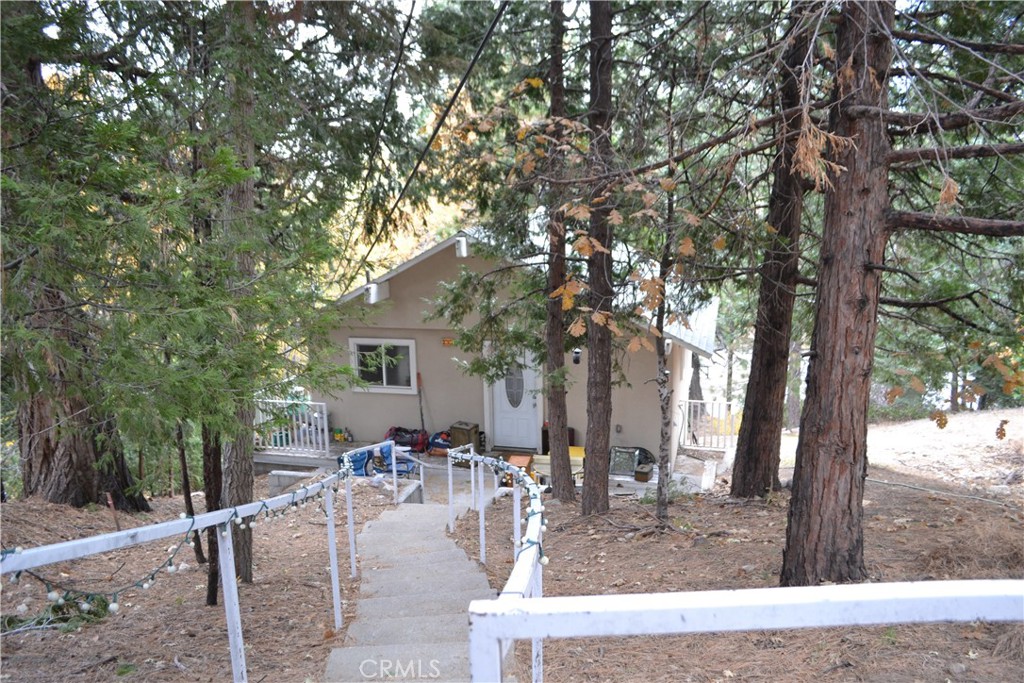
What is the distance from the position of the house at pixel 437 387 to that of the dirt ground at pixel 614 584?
143 inches

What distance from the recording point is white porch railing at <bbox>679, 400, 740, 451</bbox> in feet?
47.9

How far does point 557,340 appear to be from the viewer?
9.88 m

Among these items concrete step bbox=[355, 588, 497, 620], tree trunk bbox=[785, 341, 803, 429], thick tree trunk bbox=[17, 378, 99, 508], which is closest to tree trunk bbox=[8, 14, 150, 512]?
thick tree trunk bbox=[17, 378, 99, 508]

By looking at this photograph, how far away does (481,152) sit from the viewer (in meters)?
9.34

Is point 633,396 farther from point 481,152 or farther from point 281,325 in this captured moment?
point 281,325

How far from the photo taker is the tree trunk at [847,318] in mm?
4844

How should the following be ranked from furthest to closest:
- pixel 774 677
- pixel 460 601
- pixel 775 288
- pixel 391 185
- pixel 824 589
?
1. pixel 391 185
2. pixel 775 288
3. pixel 460 601
4. pixel 774 677
5. pixel 824 589

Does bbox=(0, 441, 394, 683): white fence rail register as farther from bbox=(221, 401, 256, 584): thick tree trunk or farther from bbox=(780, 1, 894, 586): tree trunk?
bbox=(780, 1, 894, 586): tree trunk

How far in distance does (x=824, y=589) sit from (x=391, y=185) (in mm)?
8618

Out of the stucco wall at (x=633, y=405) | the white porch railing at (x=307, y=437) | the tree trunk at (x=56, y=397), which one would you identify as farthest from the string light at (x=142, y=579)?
the stucco wall at (x=633, y=405)

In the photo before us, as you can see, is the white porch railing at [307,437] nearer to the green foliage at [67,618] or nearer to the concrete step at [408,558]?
the concrete step at [408,558]

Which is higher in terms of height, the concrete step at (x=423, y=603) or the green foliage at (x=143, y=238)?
the green foliage at (x=143, y=238)

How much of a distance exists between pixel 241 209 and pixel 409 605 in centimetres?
353

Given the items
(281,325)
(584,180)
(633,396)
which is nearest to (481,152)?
(584,180)
